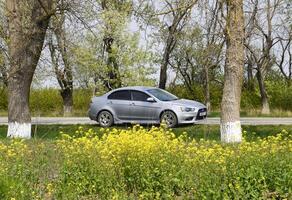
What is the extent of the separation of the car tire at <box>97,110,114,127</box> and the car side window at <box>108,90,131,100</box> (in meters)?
0.61

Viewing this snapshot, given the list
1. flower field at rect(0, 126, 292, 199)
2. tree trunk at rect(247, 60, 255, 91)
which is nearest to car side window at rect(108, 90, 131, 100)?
flower field at rect(0, 126, 292, 199)

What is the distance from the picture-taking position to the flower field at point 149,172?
5.92m

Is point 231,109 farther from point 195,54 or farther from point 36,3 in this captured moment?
point 195,54

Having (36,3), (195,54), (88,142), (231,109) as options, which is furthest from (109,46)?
(88,142)

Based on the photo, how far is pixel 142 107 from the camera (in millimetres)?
18531

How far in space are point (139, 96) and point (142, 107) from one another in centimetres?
46

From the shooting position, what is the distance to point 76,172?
661 cm

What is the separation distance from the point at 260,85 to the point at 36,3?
67.9 feet

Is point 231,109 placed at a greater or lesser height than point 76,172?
greater

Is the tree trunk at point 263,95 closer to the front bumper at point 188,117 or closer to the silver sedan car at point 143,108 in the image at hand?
the silver sedan car at point 143,108

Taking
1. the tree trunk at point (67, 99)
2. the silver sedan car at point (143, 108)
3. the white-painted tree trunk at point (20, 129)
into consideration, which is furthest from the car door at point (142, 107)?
the tree trunk at point (67, 99)

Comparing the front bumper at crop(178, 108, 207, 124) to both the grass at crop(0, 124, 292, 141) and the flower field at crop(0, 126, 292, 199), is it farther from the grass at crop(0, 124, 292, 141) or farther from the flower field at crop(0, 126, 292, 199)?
the flower field at crop(0, 126, 292, 199)

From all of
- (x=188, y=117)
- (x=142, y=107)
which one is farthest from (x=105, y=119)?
(x=188, y=117)

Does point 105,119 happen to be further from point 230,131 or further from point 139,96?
point 230,131
